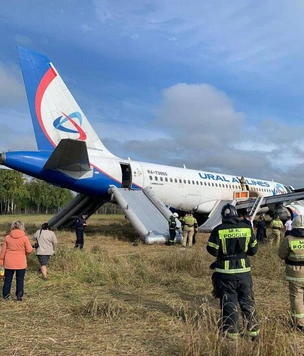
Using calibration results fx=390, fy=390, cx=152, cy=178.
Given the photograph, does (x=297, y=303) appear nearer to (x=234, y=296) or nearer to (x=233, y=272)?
(x=234, y=296)

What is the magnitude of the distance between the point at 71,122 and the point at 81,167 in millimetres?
2870

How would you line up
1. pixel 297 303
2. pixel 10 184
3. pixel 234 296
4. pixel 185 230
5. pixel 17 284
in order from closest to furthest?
pixel 234 296 → pixel 297 303 → pixel 17 284 → pixel 185 230 → pixel 10 184

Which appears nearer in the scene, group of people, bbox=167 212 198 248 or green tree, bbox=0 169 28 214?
group of people, bbox=167 212 198 248

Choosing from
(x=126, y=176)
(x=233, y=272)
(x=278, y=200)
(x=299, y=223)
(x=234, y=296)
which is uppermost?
(x=126, y=176)

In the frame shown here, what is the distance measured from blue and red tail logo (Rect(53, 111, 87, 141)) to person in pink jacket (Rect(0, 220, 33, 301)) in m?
11.6

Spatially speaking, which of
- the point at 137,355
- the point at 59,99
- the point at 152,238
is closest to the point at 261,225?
→ the point at 152,238

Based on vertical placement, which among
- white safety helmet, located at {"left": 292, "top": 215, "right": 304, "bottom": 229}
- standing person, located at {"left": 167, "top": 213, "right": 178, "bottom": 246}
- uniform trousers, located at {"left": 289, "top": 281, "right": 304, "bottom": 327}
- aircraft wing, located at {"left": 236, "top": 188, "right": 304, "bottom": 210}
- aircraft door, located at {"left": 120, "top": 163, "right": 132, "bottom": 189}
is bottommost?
uniform trousers, located at {"left": 289, "top": 281, "right": 304, "bottom": 327}

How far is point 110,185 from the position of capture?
18.4 m

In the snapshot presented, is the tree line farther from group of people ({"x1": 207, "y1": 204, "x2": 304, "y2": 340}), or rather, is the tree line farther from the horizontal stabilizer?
group of people ({"x1": 207, "y1": 204, "x2": 304, "y2": 340})

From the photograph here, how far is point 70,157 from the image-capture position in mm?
16266

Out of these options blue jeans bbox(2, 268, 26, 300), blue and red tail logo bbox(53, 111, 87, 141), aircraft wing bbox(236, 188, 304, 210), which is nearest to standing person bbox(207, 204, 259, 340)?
blue jeans bbox(2, 268, 26, 300)

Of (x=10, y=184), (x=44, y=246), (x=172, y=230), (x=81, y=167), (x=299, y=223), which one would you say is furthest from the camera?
(x=10, y=184)

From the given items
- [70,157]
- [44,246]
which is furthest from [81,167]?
[44,246]

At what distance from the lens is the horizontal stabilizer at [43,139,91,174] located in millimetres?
15344
